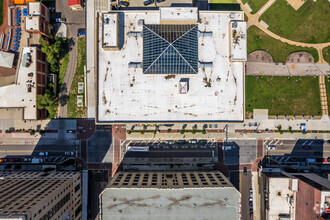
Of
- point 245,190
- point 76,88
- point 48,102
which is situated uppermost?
point 76,88

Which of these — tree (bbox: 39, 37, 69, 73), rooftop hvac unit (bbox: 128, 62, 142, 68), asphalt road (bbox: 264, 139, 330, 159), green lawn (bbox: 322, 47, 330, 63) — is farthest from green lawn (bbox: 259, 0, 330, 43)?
tree (bbox: 39, 37, 69, 73)

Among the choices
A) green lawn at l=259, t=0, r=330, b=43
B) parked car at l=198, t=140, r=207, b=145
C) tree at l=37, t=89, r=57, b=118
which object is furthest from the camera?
green lawn at l=259, t=0, r=330, b=43

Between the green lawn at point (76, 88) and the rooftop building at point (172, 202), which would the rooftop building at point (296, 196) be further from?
the green lawn at point (76, 88)

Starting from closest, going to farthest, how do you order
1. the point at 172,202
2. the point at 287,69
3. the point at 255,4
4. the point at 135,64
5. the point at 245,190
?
the point at 172,202 → the point at 135,64 → the point at 245,190 → the point at 287,69 → the point at 255,4

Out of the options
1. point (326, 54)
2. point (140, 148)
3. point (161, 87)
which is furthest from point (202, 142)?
point (326, 54)

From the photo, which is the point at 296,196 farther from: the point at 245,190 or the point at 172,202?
the point at 172,202

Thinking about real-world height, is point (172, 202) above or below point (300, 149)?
below

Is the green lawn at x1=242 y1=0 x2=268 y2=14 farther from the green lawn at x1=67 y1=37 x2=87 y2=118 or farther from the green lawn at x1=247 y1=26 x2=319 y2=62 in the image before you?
the green lawn at x1=67 y1=37 x2=87 y2=118

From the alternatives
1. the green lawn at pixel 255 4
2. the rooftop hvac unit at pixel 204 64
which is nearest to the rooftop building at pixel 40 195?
the rooftop hvac unit at pixel 204 64
